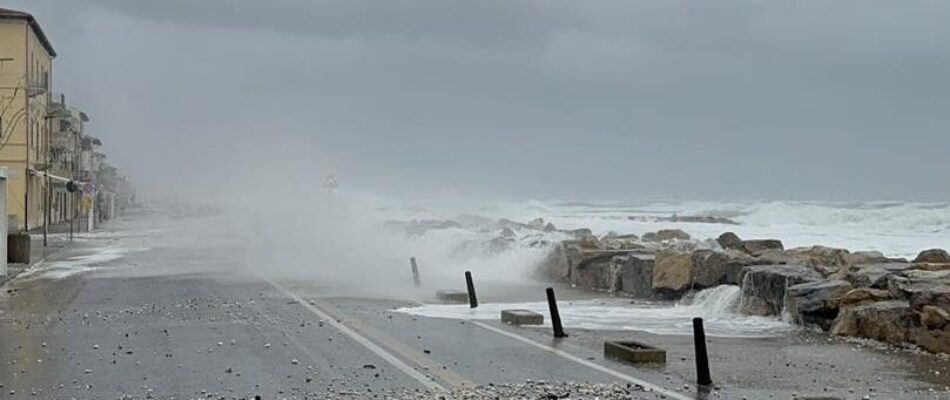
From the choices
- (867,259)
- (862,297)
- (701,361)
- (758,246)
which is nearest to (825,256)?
(867,259)

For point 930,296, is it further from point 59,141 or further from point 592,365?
point 59,141

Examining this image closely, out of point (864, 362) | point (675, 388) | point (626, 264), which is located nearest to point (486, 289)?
point (626, 264)

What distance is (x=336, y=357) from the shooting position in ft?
43.6

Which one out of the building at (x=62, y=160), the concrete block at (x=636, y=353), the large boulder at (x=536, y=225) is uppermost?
the building at (x=62, y=160)

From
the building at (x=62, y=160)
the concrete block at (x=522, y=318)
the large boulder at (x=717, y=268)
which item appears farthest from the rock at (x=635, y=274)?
the building at (x=62, y=160)

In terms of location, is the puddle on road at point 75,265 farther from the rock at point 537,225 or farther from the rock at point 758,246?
the rock at point 537,225

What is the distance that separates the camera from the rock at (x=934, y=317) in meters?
14.7

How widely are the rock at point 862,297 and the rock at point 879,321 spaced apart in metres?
0.30

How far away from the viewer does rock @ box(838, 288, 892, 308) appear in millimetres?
16797

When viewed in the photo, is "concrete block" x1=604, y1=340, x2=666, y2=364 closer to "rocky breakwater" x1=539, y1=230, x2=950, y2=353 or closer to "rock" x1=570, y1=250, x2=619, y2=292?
"rocky breakwater" x1=539, y1=230, x2=950, y2=353

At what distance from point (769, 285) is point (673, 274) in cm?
346

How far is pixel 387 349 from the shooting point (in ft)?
46.2

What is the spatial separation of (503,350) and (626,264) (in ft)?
34.9

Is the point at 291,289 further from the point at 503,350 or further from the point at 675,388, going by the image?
the point at 675,388
